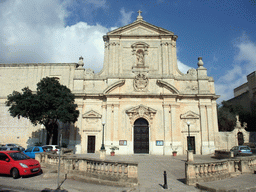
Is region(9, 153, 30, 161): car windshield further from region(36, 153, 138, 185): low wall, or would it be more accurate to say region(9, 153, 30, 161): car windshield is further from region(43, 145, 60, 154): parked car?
region(43, 145, 60, 154): parked car

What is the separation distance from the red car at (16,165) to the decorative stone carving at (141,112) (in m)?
15.6

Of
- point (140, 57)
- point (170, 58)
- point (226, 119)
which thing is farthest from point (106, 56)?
point (226, 119)

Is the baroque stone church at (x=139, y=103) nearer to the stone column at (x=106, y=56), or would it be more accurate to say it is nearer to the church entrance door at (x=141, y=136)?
the church entrance door at (x=141, y=136)

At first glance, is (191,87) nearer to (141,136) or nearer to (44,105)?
(141,136)

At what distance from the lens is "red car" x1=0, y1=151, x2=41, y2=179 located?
1097 centimetres

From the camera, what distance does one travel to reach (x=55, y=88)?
22.6 m

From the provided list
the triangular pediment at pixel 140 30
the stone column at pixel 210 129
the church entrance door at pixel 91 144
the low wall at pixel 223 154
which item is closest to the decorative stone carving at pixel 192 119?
the stone column at pixel 210 129

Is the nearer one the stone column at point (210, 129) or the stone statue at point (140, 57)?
the stone column at point (210, 129)

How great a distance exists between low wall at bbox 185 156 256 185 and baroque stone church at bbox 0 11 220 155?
42.4 ft

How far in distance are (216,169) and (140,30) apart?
2294 centimetres

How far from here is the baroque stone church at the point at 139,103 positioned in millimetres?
25859

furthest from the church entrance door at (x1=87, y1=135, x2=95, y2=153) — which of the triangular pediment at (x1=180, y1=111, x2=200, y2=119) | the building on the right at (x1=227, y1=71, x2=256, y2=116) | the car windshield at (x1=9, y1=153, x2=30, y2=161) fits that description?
the building on the right at (x1=227, y1=71, x2=256, y2=116)

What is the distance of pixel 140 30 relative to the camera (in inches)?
1152

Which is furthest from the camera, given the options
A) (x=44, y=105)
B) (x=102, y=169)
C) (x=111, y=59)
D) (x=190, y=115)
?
(x=111, y=59)
